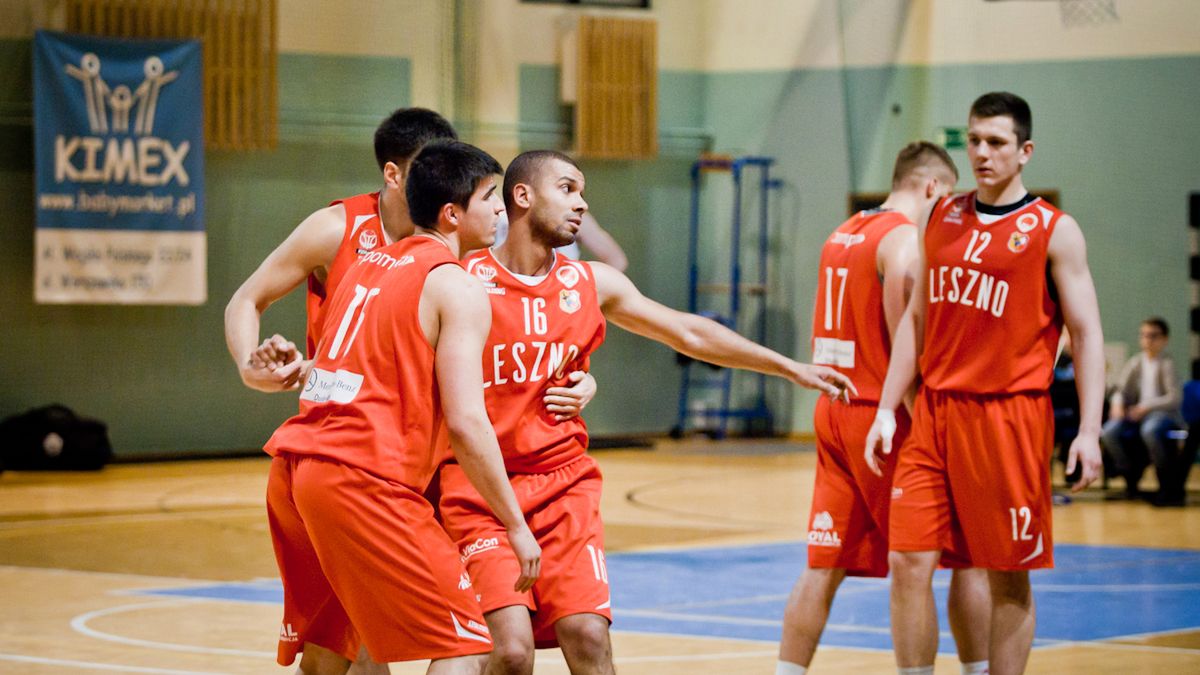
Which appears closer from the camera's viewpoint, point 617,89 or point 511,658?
point 511,658

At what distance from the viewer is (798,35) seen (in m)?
17.4

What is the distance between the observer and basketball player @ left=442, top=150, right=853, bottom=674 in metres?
4.32

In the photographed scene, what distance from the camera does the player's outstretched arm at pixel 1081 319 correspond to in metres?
4.95

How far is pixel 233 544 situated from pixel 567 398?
19.8 feet

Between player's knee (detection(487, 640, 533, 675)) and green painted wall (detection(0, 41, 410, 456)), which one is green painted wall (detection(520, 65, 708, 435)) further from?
player's knee (detection(487, 640, 533, 675))

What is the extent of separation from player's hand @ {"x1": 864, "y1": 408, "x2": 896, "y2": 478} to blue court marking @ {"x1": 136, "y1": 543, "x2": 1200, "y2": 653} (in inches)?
72.4

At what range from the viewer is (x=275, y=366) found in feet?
14.5

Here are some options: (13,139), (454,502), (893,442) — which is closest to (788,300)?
(13,139)

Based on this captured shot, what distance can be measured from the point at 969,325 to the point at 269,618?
3.81m

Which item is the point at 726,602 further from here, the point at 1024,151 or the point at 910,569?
the point at 1024,151

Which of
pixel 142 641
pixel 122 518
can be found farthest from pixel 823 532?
pixel 122 518

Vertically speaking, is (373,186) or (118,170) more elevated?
(118,170)

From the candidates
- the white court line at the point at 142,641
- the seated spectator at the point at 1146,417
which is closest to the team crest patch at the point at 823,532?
the white court line at the point at 142,641

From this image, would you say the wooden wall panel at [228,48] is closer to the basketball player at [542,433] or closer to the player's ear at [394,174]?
the player's ear at [394,174]
